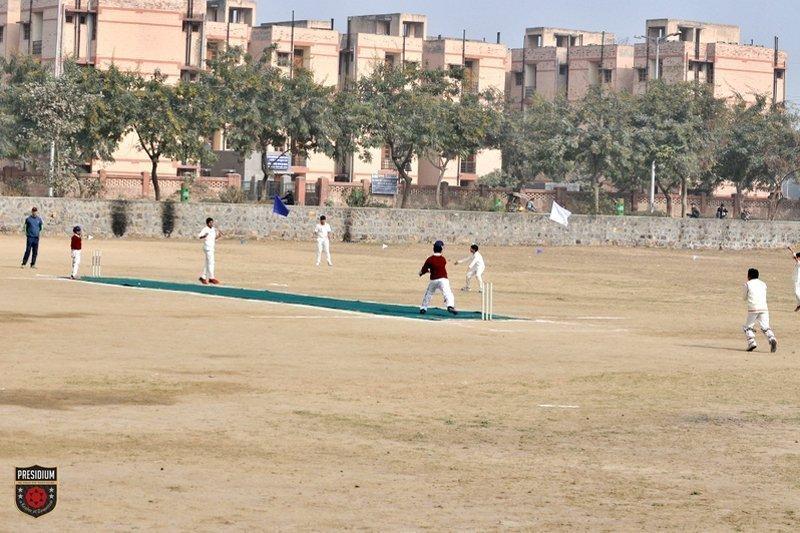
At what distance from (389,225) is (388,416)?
4561cm

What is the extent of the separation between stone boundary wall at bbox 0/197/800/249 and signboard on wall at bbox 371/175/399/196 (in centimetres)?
1992

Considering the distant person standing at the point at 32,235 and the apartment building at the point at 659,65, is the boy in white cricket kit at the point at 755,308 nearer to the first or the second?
the distant person standing at the point at 32,235

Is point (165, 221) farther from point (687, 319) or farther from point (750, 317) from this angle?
point (750, 317)

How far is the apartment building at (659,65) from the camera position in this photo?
11069 cm

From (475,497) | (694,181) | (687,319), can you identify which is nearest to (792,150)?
(694,181)

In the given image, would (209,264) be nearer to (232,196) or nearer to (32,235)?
(32,235)

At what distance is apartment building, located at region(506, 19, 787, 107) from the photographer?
11069cm

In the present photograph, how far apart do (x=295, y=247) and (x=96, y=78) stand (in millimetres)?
15914

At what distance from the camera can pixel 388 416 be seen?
17.2m

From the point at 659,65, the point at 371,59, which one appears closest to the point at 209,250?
the point at 371,59

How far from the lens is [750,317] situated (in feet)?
84.2

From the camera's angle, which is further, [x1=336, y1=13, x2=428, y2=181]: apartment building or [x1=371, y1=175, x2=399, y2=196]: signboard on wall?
[x1=336, y1=13, x2=428, y2=181]: apartment building

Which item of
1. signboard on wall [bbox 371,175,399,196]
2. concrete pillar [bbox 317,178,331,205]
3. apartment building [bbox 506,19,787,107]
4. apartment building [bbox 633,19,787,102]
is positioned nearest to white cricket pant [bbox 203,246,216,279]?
concrete pillar [bbox 317,178,331,205]

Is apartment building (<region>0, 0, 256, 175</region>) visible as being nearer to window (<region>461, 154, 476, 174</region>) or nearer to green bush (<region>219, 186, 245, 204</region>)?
green bush (<region>219, 186, 245, 204</region>)
